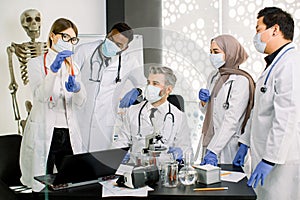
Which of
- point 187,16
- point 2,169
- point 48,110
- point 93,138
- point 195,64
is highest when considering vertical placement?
point 187,16

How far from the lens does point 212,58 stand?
1.95 m

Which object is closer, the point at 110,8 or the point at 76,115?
the point at 76,115

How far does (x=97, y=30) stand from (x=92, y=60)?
1.20 m

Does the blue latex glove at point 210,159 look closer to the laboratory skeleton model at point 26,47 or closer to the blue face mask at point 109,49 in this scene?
the blue face mask at point 109,49

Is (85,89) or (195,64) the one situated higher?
(195,64)

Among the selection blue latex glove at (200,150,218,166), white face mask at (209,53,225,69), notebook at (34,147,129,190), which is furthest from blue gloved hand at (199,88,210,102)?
notebook at (34,147,129,190)

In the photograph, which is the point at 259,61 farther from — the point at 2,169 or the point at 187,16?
the point at 2,169

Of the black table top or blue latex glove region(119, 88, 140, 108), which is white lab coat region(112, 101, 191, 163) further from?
the black table top

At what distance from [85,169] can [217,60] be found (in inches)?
36.1

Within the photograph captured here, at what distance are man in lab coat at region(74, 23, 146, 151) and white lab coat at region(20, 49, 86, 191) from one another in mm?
46

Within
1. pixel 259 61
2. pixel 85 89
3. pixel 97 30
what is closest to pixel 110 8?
pixel 97 30

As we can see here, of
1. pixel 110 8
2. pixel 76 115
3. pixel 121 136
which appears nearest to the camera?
pixel 121 136

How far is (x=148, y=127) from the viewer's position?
5.31ft

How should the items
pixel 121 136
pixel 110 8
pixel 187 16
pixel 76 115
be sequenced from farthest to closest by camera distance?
pixel 110 8 < pixel 187 16 < pixel 76 115 < pixel 121 136
